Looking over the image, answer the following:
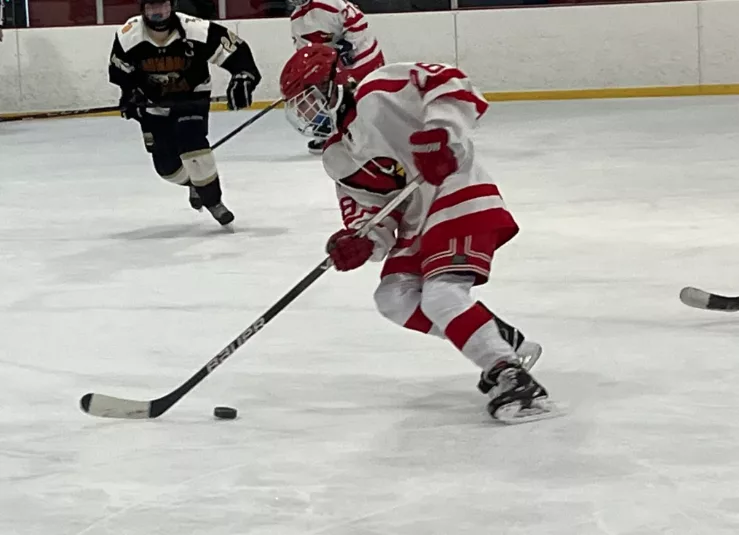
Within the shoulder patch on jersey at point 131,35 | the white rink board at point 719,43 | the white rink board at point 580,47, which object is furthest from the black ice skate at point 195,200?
the white rink board at point 719,43

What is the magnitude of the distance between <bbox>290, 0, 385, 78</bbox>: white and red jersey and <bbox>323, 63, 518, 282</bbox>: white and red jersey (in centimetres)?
342

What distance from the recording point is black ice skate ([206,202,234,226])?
4344mm

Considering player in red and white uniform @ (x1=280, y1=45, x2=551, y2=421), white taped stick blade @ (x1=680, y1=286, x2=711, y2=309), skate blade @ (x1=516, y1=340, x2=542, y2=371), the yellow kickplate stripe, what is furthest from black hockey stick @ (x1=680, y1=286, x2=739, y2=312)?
the yellow kickplate stripe

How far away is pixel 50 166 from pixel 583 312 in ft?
13.0

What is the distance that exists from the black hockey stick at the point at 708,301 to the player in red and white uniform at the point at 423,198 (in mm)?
733

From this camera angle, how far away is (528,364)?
8.12 feet

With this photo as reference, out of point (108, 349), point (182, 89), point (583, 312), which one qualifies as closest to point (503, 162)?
point (182, 89)

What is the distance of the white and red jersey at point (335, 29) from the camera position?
18.8 ft

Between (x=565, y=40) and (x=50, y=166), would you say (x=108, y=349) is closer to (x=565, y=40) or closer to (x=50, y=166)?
(x=50, y=166)

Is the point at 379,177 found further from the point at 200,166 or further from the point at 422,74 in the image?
the point at 200,166

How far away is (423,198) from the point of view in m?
2.28

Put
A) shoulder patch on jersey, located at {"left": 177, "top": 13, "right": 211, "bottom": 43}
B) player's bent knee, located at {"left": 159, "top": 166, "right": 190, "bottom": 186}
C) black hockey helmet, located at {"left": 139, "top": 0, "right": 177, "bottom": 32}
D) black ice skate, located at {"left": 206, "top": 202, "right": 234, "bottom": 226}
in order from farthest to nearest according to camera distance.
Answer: player's bent knee, located at {"left": 159, "top": 166, "right": 190, "bottom": 186}, black ice skate, located at {"left": 206, "top": 202, "right": 234, "bottom": 226}, shoulder patch on jersey, located at {"left": 177, "top": 13, "right": 211, "bottom": 43}, black hockey helmet, located at {"left": 139, "top": 0, "right": 177, "bottom": 32}

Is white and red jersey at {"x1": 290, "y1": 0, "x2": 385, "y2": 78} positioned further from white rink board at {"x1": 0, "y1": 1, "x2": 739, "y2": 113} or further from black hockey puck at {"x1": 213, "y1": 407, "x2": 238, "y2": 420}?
black hockey puck at {"x1": 213, "y1": 407, "x2": 238, "y2": 420}

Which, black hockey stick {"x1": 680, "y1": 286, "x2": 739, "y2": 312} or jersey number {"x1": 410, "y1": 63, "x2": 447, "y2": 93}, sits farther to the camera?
black hockey stick {"x1": 680, "y1": 286, "x2": 739, "y2": 312}
